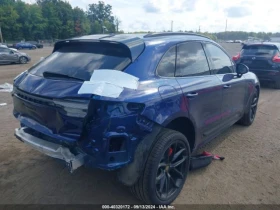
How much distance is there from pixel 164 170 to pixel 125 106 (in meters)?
0.98

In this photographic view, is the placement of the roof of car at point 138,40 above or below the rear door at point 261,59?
above

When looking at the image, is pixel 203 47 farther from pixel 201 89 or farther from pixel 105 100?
pixel 105 100

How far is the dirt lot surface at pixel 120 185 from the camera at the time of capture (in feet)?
9.62

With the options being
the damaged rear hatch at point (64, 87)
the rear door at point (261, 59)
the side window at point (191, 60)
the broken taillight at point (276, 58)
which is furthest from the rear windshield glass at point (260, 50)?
the damaged rear hatch at point (64, 87)

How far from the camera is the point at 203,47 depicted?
3.64 metres

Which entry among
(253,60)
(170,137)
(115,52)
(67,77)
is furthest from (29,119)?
(253,60)

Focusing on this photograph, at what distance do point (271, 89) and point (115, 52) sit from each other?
8273 mm

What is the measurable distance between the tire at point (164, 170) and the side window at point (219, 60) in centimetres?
137

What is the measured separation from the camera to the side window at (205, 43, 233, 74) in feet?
12.3

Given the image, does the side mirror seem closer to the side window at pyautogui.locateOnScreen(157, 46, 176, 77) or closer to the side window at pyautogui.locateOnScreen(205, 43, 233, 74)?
the side window at pyautogui.locateOnScreen(205, 43, 233, 74)

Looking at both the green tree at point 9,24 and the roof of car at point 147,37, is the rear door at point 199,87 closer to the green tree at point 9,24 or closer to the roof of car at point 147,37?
the roof of car at point 147,37

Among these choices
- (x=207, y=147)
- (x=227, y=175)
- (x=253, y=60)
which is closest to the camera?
(x=227, y=175)

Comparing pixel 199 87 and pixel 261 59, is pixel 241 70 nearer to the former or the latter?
pixel 199 87

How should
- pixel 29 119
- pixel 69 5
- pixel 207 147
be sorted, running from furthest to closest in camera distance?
pixel 69 5
pixel 207 147
pixel 29 119
